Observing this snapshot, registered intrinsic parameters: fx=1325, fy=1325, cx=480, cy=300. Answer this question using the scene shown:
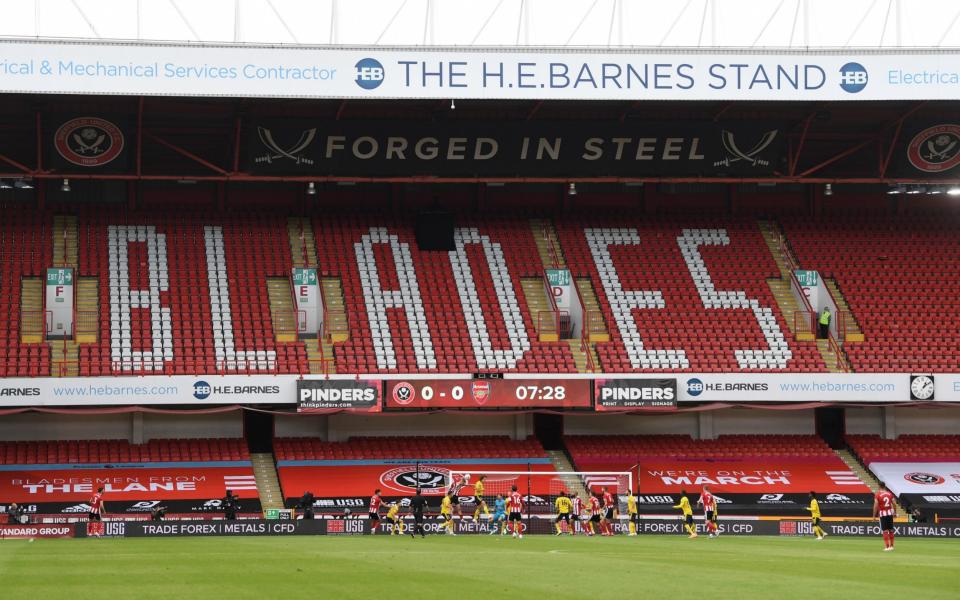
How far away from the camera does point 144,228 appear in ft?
151

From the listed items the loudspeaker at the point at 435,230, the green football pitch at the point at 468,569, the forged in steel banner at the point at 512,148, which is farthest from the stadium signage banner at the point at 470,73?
the green football pitch at the point at 468,569

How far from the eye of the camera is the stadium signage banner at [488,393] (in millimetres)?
40469

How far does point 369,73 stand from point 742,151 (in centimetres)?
1335

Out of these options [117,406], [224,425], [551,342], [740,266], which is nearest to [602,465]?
[551,342]

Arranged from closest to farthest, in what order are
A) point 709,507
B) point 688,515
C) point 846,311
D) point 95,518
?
point 95,518 → point 688,515 → point 709,507 → point 846,311

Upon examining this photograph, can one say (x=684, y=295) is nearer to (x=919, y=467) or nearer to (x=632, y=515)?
(x=919, y=467)

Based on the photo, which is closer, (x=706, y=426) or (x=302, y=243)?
(x=706, y=426)

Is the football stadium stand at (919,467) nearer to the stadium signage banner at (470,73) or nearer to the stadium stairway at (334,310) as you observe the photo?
the stadium signage banner at (470,73)

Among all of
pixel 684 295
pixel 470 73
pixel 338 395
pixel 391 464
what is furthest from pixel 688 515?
pixel 470 73

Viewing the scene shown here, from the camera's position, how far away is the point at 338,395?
40.2 meters

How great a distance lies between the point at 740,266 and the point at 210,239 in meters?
18.8

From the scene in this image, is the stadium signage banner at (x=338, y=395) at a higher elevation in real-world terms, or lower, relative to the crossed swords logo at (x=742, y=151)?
lower

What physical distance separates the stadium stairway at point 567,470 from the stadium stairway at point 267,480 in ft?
29.0

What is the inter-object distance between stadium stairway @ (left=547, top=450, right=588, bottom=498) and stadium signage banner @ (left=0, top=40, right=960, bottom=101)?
11.8 metres
